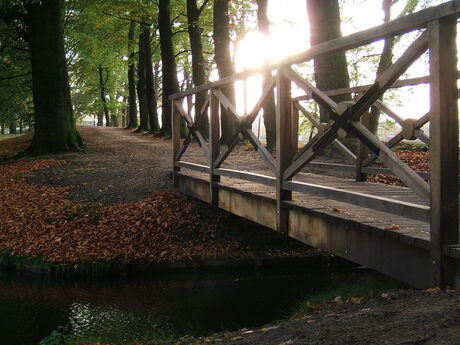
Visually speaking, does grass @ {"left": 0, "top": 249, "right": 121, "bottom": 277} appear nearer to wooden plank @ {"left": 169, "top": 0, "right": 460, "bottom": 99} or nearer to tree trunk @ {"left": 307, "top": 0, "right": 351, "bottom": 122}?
wooden plank @ {"left": 169, "top": 0, "right": 460, "bottom": 99}

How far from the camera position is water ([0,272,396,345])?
5.82 m

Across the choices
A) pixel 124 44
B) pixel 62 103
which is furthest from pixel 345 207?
pixel 124 44

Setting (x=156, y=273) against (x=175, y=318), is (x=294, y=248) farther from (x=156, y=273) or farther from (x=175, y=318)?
(x=175, y=318)

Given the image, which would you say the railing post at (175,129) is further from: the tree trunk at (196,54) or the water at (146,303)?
the tree trunk at (196,54)

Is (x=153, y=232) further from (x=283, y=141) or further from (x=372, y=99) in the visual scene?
(x=372, y=99)

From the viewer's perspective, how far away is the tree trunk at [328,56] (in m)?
9.95

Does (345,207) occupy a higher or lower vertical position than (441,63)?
lower

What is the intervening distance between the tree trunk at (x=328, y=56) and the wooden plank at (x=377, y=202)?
5882 mm

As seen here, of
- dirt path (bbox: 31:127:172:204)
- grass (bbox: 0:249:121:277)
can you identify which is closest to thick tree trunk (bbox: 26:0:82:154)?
dirt path (bbox: 31:127:172:204)

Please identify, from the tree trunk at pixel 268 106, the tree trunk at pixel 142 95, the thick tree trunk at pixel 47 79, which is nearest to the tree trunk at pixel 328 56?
the tree trunk at pixel 268 106

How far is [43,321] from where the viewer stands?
6133mm

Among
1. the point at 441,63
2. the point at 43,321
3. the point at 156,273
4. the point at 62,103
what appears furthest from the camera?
the point at 62,103

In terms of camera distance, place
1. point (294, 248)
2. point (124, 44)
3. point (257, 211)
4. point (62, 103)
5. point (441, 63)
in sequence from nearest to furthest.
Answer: point (441, 63), point (257, 211), point (294, 248), point (62, 103), point (124, 44)

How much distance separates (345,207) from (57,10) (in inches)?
548
